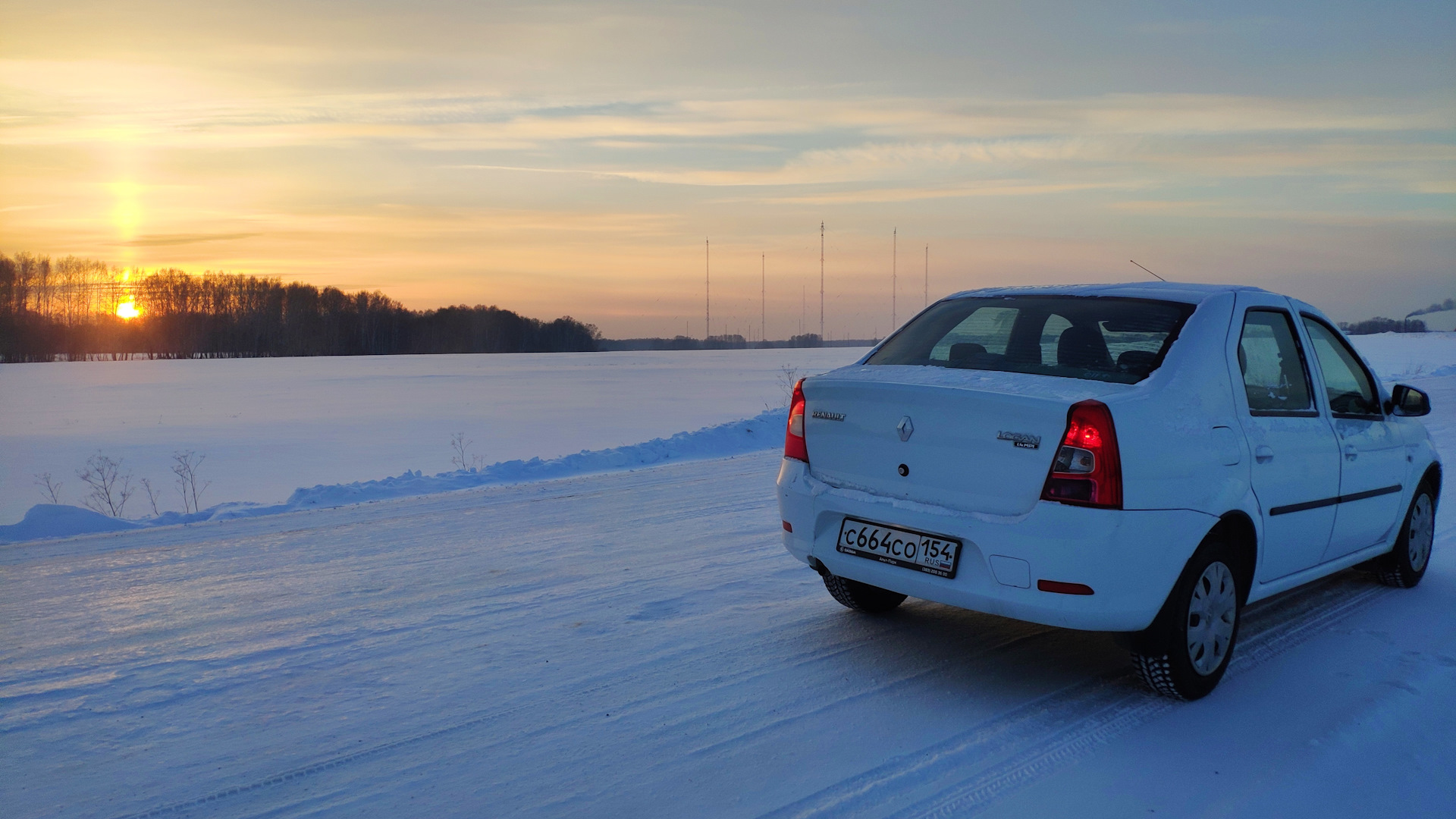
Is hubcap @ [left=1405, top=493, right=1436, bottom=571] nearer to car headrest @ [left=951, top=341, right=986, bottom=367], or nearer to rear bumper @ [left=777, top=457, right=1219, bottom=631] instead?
rear bumper @ [left=777, top=457, right=1219, bottom=631]

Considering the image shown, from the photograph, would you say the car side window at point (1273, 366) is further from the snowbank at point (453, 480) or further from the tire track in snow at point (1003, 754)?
the snowbank at point (453, 480)

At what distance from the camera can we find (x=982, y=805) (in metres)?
2.94

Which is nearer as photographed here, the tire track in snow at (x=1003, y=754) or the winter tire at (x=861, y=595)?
the tire track in snow at (x=1003, y=754)

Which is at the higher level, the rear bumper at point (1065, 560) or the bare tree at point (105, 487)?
the rear bumper at point (1065, 560)

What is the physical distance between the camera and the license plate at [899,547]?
3758 millimetres

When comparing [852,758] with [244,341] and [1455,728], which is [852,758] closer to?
[1455,728]

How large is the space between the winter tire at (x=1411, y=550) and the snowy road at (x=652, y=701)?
0.10 m

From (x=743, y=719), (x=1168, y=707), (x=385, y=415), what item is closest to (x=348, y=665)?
(x=743, y=719)

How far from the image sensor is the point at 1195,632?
3.88 metres

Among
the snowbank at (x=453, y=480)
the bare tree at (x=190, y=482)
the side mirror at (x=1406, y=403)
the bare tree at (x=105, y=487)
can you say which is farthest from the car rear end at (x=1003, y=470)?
the bare tree at (x=105, y=487)

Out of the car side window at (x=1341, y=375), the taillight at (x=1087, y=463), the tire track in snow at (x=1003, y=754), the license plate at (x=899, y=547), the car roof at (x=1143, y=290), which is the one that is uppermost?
the car roof at (x=1143, y=290)

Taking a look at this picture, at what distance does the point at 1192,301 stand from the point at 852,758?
2559 millimetres

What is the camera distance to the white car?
11.5 ft

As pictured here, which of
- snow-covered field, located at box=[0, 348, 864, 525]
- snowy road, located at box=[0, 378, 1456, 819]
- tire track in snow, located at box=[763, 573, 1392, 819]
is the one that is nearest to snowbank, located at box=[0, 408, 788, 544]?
snowy road, located at box=[0, 378, 1456, 819]
